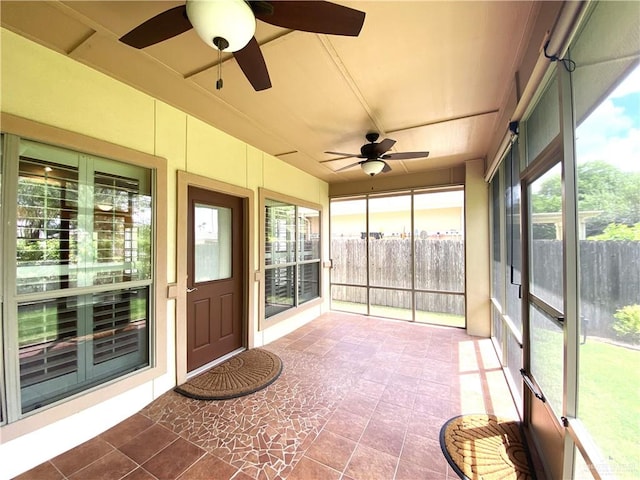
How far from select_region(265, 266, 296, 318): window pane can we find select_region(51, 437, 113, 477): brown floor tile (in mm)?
2249

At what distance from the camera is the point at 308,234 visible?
5.20 m

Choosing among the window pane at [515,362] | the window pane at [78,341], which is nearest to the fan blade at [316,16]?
the window pane at [78,341]

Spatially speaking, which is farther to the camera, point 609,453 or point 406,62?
point 406,62

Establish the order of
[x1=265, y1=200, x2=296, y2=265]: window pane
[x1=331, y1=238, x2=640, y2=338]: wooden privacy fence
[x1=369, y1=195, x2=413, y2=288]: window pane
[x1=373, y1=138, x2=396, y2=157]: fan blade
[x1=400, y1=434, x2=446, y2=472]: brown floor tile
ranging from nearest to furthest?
[x1=331, y1=238, x2=640, y2=338]: wooden privacy fence, [x1=400, y1=434, x2=446, y2=472]: brown floor tile, [x1=373, y1=138, x2=396, y2=157]: fan blade, [x1=265, y1=200, x2=296, y2=265]: window pane, [x1=369, y1=195, x2=413, y2=288]: window pane

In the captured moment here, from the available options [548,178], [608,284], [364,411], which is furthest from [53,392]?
[548,178]

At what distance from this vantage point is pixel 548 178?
164 centimetres

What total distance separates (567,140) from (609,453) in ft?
4.63

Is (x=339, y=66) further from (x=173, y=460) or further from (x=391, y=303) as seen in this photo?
(x=391, y=303)

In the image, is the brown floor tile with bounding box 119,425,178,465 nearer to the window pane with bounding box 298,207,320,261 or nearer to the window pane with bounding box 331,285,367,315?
the window pane with bounding box 298,207,320,261

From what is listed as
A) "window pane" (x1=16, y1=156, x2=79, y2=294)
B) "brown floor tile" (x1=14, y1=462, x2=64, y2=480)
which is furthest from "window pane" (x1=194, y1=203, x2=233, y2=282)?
"brown floor tile" (x1=14, y1=462, x2=64, y2=480)

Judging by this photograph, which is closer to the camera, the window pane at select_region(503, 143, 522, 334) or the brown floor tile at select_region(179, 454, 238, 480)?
the brown floor tile at select_region(179, 454, 238, 480)

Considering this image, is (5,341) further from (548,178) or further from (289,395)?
(548,178)

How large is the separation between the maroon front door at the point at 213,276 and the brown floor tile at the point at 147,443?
0.86 m

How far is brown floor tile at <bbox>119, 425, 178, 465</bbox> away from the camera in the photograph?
182 centimetres
